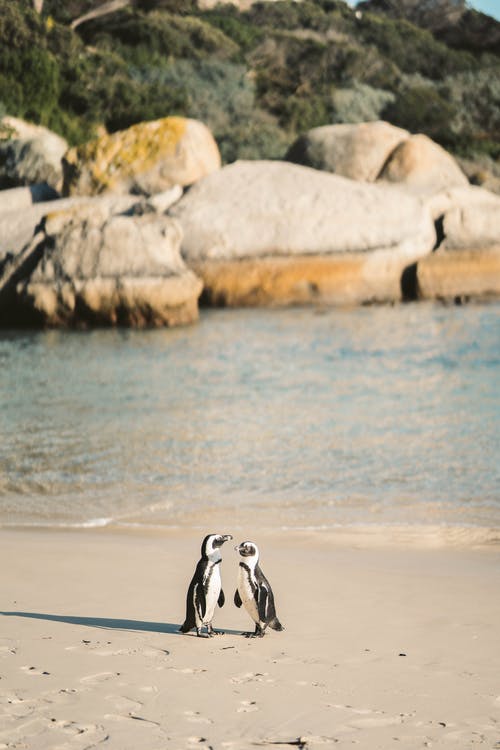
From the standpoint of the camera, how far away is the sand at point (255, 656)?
3.42 m

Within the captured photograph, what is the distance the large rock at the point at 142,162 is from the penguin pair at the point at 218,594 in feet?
56.5

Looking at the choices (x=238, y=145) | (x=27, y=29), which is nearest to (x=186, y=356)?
(x=238, y=145)

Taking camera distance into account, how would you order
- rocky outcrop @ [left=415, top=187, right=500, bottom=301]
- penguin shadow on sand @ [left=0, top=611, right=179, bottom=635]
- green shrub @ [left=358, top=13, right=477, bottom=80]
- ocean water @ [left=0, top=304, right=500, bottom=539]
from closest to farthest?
penguin shadow on sand @ [left=0, top=611, right=179, bottom=635]
ocean water @ [left=0, top=304, right=500, bottom=539]
rocky outcrop @ [left=415, top=187, right=500, bottom=301]
green shrub @ [left=358, top=13, right=477, bottom=80]

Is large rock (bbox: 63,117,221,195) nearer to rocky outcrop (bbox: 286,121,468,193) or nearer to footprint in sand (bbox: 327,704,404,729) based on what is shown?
rocky outcrop (bbox: 286,121,468,193)

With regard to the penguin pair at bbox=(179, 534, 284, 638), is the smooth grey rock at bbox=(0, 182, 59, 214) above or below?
above

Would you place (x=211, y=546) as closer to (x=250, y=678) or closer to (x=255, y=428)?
(x=250, y=678)

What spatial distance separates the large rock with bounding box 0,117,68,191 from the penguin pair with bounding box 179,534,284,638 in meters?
19.4

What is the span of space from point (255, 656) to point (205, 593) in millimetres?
401

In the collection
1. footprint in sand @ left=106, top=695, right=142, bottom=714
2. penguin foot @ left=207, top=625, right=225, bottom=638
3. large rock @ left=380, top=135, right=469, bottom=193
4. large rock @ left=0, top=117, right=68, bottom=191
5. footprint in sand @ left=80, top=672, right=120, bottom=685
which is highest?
large rock @ left=380, top=135, right=469, bottom=193

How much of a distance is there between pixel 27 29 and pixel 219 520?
88.8ft

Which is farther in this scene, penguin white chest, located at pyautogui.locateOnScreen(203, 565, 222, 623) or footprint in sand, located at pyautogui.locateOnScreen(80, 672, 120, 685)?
penguin white chest, located at pyautogui.locateOnScreen(203, 565, 222, 623)

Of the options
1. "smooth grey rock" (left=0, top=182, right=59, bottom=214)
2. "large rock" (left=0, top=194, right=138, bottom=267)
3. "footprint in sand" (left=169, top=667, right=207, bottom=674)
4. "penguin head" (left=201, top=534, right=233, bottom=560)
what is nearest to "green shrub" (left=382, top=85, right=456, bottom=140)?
"smooth grey rock" (left=0, top=182, right=59, bottom=214)

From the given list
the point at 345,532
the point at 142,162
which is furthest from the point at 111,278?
the point at 345,532

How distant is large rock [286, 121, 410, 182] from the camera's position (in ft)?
72.6
